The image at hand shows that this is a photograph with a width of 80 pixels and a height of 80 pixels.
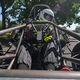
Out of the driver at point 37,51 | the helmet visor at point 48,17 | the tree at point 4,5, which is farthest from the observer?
the tree at point 4,5

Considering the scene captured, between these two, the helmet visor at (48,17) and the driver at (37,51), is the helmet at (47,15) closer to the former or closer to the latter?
the helmet visor at (48,17)

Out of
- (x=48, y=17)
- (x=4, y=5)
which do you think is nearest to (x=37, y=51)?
(x=48, y=17)

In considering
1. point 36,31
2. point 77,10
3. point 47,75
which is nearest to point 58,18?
point 77,10

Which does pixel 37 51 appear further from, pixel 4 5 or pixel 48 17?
pixel 4 5

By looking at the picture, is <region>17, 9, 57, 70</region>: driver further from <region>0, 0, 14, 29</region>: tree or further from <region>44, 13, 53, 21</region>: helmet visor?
<region>0, 0, 14, 29</region>: tree

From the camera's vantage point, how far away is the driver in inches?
162

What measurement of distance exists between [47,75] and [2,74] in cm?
25

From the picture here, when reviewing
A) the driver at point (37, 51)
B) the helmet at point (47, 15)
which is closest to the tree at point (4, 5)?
the helmet at point (47, 15)

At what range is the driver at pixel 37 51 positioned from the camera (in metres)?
4.11

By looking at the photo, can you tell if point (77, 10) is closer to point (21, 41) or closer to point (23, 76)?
Result: point (21, 41)

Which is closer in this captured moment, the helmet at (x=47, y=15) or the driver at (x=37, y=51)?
the driver at (x=37, y=51)

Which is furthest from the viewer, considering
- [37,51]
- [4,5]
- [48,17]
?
[4,5]

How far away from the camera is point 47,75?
171 cm

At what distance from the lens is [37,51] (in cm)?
467
